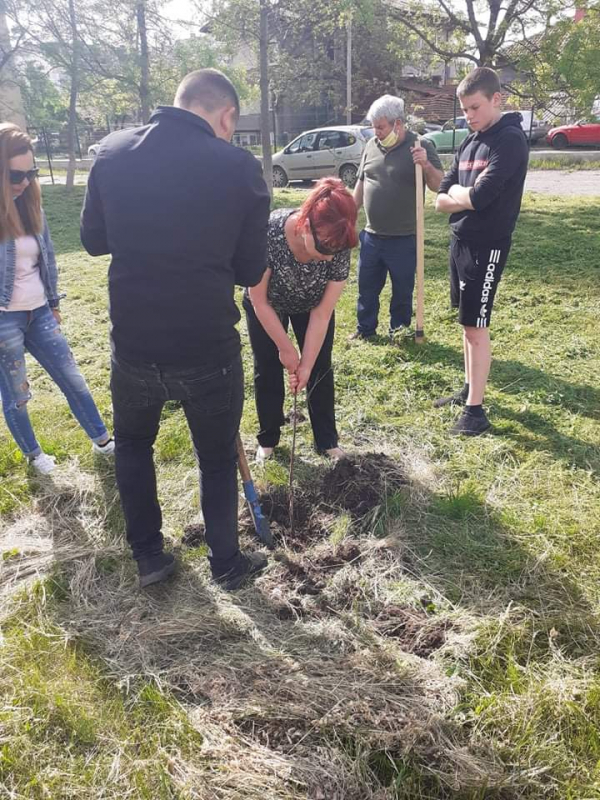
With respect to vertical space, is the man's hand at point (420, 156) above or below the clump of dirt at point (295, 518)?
above

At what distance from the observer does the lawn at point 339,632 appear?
1.79 metres

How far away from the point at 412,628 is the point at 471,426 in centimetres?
167

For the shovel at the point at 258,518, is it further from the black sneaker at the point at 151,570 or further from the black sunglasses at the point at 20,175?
the black sunglasses at the point at 20,175

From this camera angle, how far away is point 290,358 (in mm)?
2863

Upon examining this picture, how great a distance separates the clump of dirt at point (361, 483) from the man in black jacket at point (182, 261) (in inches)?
33.8

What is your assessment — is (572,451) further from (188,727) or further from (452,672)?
(188,727)

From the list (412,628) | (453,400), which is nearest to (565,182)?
(453,400)

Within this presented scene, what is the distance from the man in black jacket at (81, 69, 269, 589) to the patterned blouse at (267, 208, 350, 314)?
0.68 meters

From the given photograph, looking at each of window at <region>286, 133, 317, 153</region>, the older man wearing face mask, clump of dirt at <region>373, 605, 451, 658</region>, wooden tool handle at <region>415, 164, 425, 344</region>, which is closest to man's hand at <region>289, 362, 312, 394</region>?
clump of dirt at <region>373, 605, 451, 658</region>

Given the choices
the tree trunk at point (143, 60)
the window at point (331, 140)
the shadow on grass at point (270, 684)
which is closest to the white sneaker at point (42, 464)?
the shadow on grass at point (270, 684)

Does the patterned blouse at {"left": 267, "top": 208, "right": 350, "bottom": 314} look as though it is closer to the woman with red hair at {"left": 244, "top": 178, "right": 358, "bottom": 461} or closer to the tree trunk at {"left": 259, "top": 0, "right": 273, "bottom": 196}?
the woman with red hair at {"left": 244, "top": 178, "right": 358, "bottom": 461}

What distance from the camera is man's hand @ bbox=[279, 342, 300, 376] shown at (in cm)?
284

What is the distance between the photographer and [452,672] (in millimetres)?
2090

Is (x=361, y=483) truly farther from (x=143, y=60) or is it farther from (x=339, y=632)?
(x=143, y=60)
